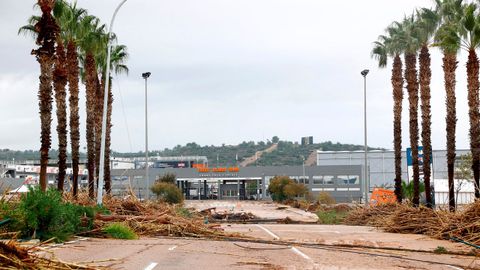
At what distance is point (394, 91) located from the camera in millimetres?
40312

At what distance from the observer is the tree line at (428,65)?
29141 mm

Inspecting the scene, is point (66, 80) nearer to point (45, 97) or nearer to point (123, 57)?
point (45, 97)

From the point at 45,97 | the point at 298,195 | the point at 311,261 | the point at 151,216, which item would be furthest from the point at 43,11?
the point at 298,195

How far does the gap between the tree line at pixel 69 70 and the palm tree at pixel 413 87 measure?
60.1 ft

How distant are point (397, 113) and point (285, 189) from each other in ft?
160

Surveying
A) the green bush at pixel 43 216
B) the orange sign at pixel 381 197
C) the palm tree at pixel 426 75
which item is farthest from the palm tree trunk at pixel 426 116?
the green bush at pixel 43 216

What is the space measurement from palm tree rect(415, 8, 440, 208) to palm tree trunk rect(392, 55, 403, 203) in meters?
3.97

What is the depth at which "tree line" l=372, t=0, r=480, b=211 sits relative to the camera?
29141 mm

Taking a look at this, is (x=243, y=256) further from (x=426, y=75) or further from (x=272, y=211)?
(x=272, y=211)

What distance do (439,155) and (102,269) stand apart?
112m

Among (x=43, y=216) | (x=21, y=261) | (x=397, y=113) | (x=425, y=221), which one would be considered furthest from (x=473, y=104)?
(x=21, y=261)

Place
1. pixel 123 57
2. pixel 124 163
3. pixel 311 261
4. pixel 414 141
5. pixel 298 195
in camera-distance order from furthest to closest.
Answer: pixel 124 163 → pixel 298 195 → pixel 123 57 → pixel 414 141 → pixel 311 261

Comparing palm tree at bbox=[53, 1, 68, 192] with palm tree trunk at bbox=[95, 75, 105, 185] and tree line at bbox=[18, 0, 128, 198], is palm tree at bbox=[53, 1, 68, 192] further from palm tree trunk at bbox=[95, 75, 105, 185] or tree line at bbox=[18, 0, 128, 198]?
palm tree trunk at bbox=[95, 75, 105, 185]

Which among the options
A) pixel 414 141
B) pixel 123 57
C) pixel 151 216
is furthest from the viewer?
pixel 123 57
